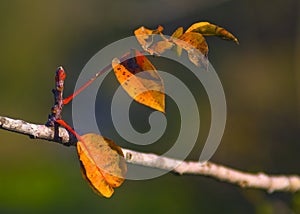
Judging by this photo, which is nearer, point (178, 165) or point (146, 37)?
point (146, 37)

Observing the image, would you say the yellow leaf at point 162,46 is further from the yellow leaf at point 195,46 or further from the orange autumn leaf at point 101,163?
the orange autumn leaf at point 101,163

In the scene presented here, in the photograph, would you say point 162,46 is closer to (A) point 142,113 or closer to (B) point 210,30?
(B) point 210,30

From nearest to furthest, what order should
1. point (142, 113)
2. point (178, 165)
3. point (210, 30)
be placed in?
point (210, 30), point (178, 165), point (142, 113)

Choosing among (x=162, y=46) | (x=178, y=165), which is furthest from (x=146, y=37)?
(x=178, y=165)

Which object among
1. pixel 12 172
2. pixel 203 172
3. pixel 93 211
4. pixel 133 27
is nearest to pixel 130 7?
pixel 133 27

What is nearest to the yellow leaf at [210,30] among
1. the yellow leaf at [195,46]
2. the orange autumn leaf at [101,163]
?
the yellow leaf at [195,46]

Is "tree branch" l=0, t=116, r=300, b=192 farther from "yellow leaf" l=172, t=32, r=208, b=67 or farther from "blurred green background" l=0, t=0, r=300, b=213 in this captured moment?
"blurred green background" l=0, t=0, r=300, b=213
